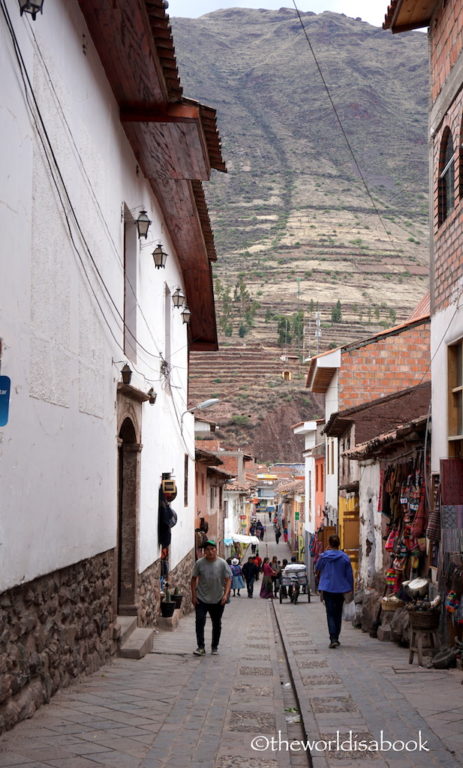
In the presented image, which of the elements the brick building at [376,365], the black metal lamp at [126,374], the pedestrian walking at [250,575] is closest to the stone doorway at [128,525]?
the black metal lamp at [126,374]

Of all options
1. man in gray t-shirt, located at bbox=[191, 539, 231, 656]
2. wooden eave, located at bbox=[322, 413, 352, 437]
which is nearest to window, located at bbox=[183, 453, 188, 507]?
wooden eave, located at bbox=[322, 413, 352, 437]

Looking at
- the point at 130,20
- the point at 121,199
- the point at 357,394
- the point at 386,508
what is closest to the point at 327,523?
the point at 357,394

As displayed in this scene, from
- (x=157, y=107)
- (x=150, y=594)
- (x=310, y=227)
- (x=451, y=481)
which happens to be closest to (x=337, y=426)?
(x=150, y=594)

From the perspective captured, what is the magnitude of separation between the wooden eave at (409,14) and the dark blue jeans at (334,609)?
279 inches

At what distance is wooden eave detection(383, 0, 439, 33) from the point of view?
1139 centimetres

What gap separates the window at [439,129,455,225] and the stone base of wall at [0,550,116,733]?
553 cm

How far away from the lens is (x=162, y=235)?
14.5 meters

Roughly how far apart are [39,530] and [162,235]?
334 inches

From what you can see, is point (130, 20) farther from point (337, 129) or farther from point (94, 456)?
point (337, 129)

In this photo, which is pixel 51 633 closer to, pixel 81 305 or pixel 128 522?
pixel 81 305

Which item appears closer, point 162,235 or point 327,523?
point 162,235

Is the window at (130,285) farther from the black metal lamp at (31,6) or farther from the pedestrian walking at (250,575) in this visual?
the pedestrian walking at (250,575)

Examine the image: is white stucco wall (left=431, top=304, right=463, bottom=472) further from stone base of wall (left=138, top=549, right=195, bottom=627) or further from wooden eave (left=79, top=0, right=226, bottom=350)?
stone base of wall (left=138, top=549, right=195, bottom=627)

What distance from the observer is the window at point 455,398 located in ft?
34.7
